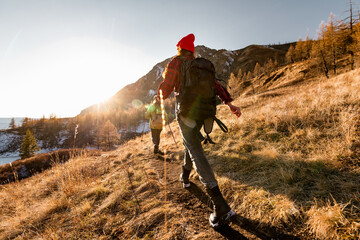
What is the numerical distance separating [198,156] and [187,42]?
2120mm

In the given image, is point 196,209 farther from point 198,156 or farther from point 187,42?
point 187,42

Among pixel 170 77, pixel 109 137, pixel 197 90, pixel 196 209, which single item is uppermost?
pixel 170 77

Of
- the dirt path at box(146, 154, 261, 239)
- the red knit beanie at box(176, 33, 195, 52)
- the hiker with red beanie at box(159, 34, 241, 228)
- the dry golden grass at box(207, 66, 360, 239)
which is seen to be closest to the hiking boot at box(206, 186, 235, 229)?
the hiker with red beanie at box(159, 34, 241, 228)

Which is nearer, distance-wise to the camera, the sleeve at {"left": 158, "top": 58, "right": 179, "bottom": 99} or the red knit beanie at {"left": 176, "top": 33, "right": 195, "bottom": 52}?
the sleeve at {"left": 158, "top": 58, "right": 179, "bottom": 99}

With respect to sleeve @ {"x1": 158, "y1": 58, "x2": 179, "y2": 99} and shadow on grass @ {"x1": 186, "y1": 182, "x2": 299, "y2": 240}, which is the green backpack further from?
shadow on grass @ {"x1": 186, "y1": 182, "x2": 299, "y2": 240}

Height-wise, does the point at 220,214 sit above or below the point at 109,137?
above

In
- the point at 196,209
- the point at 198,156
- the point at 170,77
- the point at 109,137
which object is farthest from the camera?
the point at 109,137

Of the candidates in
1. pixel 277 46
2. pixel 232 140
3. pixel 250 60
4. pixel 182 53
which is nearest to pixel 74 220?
pixel 182 53

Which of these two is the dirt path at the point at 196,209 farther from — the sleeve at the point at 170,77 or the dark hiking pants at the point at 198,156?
the sleeve at the point at 170,77

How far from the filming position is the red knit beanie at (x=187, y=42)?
279 centimetres

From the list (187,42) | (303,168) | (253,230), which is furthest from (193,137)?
(303,168)

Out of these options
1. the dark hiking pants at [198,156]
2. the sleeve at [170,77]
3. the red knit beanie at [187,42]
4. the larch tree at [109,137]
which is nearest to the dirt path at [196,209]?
the dark hiking pants at [198,156]

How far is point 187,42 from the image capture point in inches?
111

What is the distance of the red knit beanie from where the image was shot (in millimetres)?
2787
